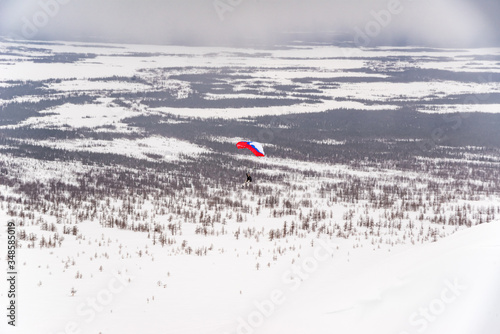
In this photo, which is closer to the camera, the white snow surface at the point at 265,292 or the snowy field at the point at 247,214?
the white snow surface at the point at 265,292

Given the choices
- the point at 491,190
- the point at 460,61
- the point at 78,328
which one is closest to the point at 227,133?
the point at 491,190

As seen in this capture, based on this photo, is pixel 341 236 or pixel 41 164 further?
pixel 41 164

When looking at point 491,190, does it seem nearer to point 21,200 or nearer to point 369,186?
point 369,186

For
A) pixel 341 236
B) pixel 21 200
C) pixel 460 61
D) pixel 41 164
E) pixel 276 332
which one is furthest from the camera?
pixel 460 61

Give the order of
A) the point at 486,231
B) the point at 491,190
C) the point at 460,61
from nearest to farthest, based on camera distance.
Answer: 1. the point at 486,231
2. the point at 491,190
3. the point at 460,61

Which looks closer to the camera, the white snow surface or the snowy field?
the white snow surface

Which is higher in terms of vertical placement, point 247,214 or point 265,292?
point 247,214

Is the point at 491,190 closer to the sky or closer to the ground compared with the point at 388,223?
closer to the sky

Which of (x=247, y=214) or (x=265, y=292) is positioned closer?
(x=265, y=292)
